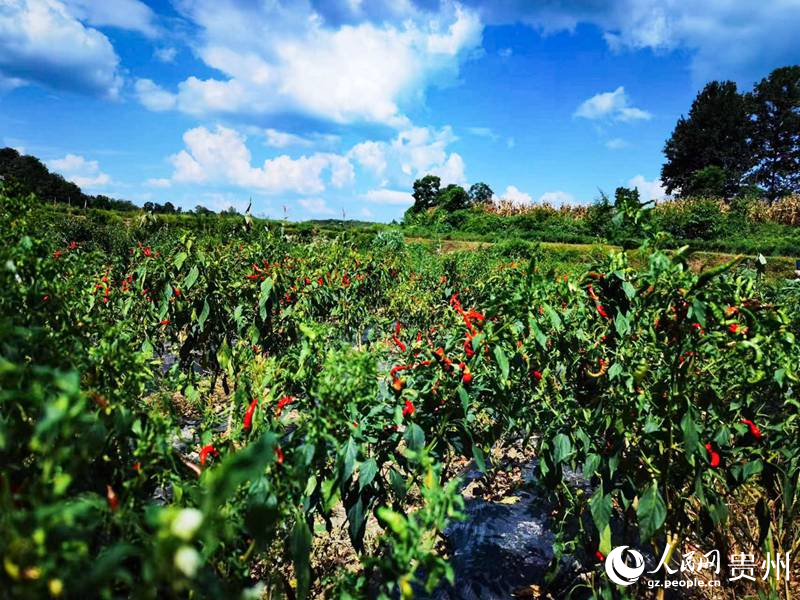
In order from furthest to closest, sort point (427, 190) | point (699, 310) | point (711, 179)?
point (427, 190)
point (711, 179)
point (699, 310)

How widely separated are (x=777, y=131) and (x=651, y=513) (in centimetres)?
4999

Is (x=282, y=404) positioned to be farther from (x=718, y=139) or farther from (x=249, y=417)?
(x=718, y=139)

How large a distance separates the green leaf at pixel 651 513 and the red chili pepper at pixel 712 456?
21 cm

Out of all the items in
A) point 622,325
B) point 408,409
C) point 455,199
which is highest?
point 455,199

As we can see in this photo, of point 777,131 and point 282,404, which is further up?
point 777,131

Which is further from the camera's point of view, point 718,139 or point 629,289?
point 718,139

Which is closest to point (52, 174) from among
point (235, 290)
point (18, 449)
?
point (235, 290)

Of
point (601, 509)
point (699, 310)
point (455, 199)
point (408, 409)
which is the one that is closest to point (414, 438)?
point (408, 409)

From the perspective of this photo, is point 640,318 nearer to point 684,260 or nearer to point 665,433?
point 684,260

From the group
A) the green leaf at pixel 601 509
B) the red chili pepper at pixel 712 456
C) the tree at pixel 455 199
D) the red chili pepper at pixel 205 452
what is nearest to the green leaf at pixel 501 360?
the green leaf at pixel 601 509

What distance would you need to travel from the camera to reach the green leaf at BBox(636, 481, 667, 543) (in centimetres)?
158

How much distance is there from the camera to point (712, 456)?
167 centimetres

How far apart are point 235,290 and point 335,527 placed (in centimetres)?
196

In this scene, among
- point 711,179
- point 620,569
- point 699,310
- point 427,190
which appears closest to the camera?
point 699,310
